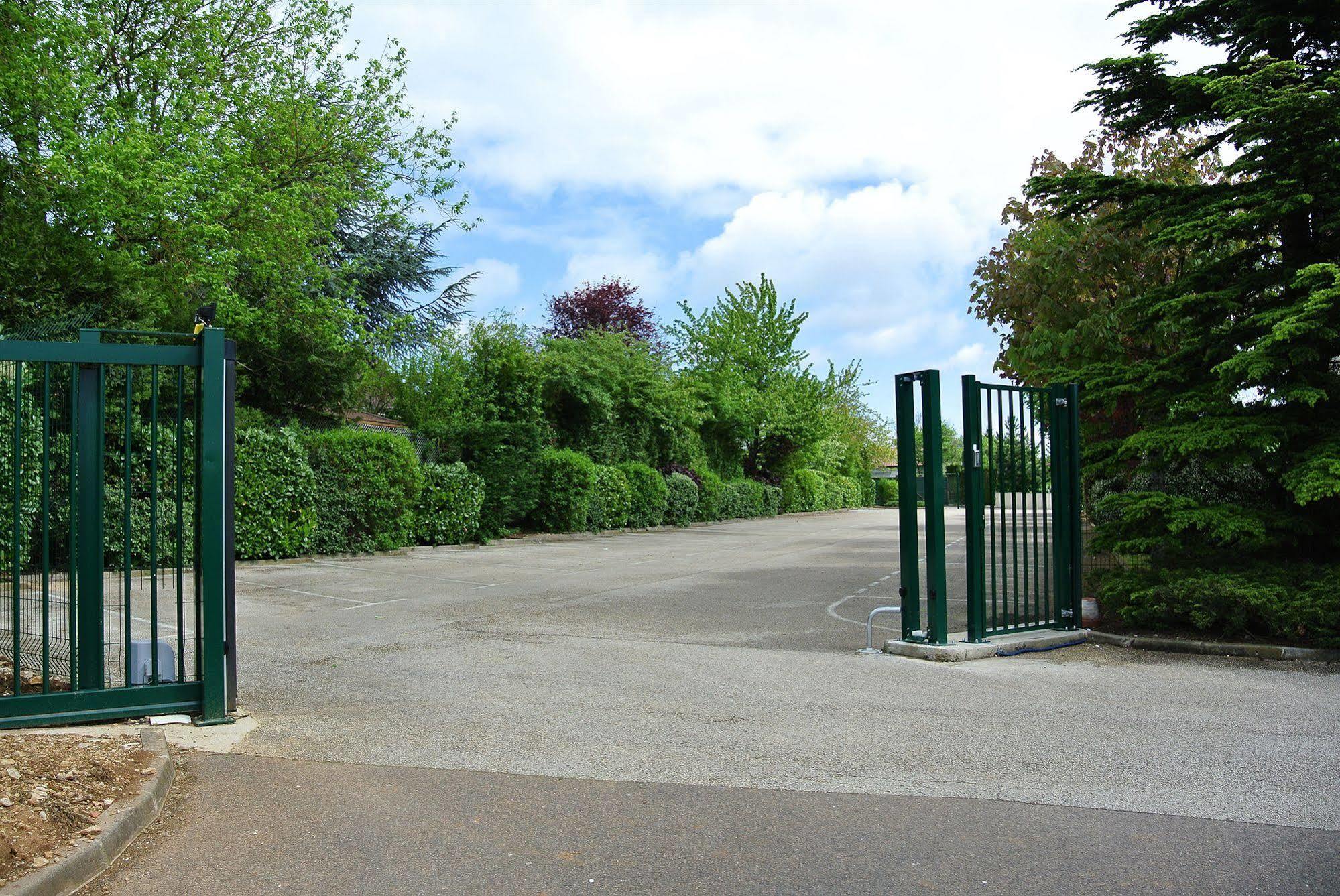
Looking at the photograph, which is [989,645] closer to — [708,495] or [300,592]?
[300,592]

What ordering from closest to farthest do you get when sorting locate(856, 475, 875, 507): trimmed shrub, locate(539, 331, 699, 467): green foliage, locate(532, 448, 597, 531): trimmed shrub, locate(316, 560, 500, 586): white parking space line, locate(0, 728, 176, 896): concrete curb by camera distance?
locate(0, 728, 176, 896): concrete curb → locate(316, 560, 500, 586): white parking space line → locate(532, 448, 597, 531): trimmed shrub → locate(539, 331, 699, 467): green foliage → locate(856, 475, 875, 507): trimmed shrub

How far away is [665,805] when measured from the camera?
4770mm

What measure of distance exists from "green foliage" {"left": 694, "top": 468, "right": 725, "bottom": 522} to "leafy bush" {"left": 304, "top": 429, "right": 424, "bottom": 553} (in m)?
16.4

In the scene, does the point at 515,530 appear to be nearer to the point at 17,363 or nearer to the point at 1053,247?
the point at 1053,247

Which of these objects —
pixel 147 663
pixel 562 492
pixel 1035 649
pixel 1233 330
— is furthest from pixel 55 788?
pixel 562 492

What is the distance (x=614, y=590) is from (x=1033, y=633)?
6116 mm

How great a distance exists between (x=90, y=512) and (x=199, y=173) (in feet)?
50.3

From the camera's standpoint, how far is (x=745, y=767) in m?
5.43

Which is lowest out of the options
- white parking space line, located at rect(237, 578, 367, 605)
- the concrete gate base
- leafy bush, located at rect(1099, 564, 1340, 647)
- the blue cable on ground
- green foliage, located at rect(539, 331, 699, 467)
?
the blue cable on ground

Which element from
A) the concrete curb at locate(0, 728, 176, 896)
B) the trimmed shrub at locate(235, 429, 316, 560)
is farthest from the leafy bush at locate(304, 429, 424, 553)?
the concrete curb at locate(0, 728, 176, 896)

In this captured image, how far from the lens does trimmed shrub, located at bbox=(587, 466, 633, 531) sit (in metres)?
27.4

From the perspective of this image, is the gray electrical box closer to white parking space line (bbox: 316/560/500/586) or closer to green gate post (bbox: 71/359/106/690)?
green gate post (bbox: 71/359/106/690)

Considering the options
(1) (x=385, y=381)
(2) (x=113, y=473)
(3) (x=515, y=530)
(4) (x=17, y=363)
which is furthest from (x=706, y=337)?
(4) (x=17, y=363)

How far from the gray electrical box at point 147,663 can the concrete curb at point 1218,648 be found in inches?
304
